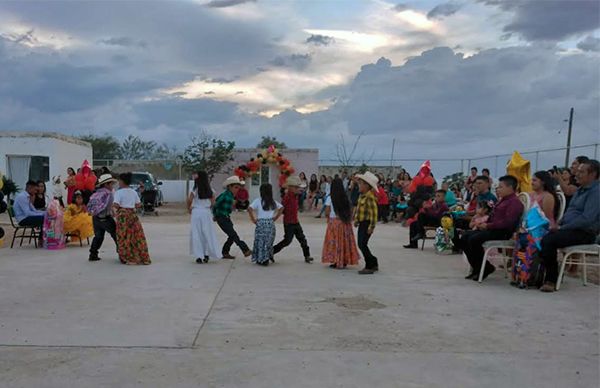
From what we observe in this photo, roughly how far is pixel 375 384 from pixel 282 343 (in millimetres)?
1173

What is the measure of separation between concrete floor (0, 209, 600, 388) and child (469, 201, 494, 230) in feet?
2.72

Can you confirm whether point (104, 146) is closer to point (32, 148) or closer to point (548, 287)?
point (32, 148)

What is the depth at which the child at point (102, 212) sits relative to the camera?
9.91 metres

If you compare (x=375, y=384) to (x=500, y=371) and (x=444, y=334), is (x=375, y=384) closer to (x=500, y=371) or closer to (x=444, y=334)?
(x=500, y=371)

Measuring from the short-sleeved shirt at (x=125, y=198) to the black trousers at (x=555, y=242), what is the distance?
6502 millimetres

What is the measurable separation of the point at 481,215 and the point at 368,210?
77.6 inches

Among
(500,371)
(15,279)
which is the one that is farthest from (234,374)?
(15,279)

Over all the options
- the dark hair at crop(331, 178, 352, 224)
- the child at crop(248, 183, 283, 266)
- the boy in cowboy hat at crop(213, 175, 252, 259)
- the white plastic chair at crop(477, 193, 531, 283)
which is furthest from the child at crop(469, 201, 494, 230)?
the boy in cowboy hat at crop(213, 175, 252, 259)

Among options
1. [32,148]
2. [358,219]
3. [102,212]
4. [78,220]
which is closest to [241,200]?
[32,148]

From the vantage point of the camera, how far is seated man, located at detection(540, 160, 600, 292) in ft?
23.4

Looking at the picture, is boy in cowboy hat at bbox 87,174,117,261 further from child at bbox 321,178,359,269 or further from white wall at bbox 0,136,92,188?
white wall at bbox 0,136,92,188

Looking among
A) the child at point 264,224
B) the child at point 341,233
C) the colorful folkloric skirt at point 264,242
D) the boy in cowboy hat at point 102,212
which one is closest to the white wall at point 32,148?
the boy in cowboy hat at point 102,212

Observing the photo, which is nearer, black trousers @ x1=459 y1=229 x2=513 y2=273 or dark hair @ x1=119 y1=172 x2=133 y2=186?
black trousers @ x1=459 y1=229 x2=513 y2=273

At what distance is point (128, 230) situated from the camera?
9.46 meters
